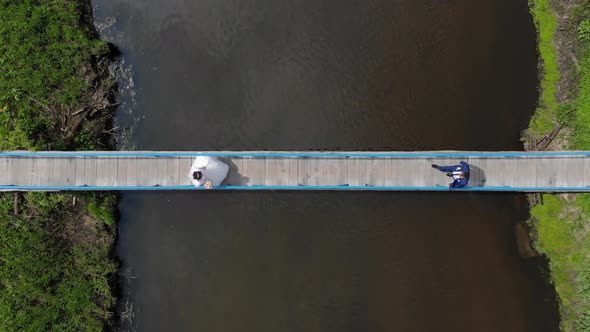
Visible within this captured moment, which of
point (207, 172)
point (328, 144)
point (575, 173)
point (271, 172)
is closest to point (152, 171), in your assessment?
point (207, 172)

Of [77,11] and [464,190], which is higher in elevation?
[77,11]

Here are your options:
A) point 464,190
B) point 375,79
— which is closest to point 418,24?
point 375,79

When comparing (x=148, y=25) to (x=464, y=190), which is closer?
(x=464, y=190)

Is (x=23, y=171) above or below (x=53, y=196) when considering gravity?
above

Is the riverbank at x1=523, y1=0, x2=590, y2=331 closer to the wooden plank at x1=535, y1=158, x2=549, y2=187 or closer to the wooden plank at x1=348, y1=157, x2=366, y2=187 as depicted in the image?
the wooden plank at x1=535, y1=158, x2=549, y2=187

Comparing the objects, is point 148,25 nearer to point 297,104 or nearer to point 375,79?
point 297,104

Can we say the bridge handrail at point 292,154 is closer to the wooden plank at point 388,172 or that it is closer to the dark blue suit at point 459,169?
the wooden plank at point 388,172

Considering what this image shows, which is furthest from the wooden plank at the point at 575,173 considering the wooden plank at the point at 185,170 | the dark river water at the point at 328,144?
the wooden plank at the point at 185,170

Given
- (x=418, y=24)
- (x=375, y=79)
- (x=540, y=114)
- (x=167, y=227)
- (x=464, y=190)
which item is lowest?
(x=167, y=227)

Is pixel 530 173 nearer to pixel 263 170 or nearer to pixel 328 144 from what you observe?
pixel 328 144
